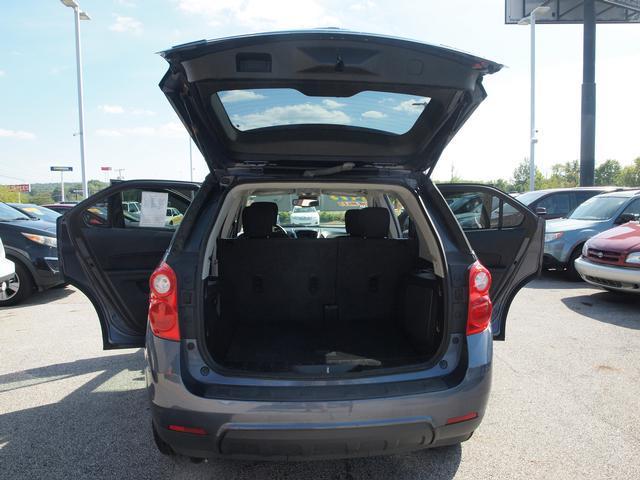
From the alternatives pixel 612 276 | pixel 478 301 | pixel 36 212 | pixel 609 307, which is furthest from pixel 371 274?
pixel 36 212

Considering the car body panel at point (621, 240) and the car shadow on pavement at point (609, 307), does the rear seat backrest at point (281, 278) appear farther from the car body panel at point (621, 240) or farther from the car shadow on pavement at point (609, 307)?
the car body panel at point (621, 240)

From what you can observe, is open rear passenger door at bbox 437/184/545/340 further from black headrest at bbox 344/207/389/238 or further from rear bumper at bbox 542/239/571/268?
rear bumper at bbox 542/239/571/268

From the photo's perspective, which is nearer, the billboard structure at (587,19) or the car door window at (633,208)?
the car door window at (633,208)

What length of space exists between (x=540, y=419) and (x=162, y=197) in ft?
10.4

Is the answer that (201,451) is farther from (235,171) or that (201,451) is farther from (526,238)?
(526,238)

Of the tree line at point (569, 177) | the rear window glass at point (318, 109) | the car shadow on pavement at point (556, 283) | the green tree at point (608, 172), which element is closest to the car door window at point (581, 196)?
the car shadow on pavement at point (556, 283)

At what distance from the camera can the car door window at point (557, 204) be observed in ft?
33.1

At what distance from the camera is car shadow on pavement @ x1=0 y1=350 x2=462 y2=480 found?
7.91 ft

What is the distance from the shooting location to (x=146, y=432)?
2.85 m

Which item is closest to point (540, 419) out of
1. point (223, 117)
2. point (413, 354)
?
point (413, 354)

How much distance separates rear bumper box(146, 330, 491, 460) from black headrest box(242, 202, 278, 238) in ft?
5.56

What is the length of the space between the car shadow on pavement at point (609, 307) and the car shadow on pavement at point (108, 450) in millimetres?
3945

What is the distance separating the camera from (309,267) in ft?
11.1

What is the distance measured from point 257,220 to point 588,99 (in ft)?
68.5
